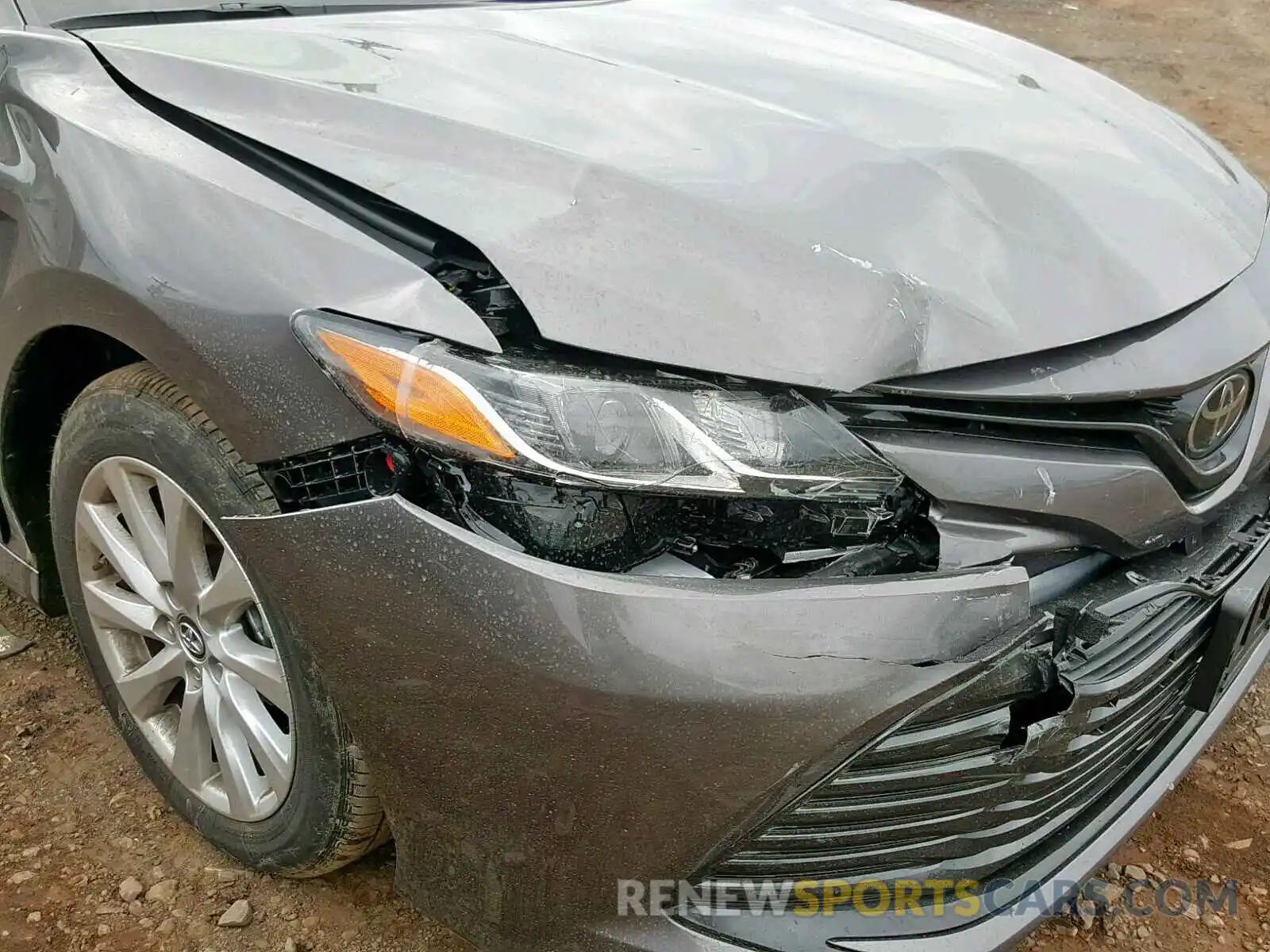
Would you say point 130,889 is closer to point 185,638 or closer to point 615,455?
point 185,638

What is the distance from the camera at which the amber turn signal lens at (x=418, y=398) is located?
1.27 metres

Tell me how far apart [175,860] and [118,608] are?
Result: 0.48m

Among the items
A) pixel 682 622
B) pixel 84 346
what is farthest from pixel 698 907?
pixel 84 346

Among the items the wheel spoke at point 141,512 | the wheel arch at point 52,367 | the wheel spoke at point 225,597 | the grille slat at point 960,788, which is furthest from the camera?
the wheel spoke at point 141,512

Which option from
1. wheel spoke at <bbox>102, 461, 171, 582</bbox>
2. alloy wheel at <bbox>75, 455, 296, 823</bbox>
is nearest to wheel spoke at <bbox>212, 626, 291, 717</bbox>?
alloy wheel at <bbox>75, 455, 296, 823</bbox>

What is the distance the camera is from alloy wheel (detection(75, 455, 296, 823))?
1.65 meters

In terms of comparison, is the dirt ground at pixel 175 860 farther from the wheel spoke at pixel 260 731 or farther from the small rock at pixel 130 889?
the wheel spoke at pixel 260 731

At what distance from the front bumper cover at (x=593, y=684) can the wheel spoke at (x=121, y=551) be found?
0.48 m

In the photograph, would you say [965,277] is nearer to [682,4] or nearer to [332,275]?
[332,275]

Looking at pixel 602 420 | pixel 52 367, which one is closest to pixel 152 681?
pixel 52 367

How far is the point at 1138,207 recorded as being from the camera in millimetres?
1703

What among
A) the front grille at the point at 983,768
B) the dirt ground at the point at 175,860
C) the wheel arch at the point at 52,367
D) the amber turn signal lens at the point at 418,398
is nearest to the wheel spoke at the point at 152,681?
the dirt ground at the point at 175,860

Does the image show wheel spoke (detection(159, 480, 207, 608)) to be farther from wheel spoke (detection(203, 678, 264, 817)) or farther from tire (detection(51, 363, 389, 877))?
wheel spoke (detection(203, 678, 264, 817))

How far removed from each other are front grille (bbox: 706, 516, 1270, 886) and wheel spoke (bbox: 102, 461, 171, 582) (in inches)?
39.7
